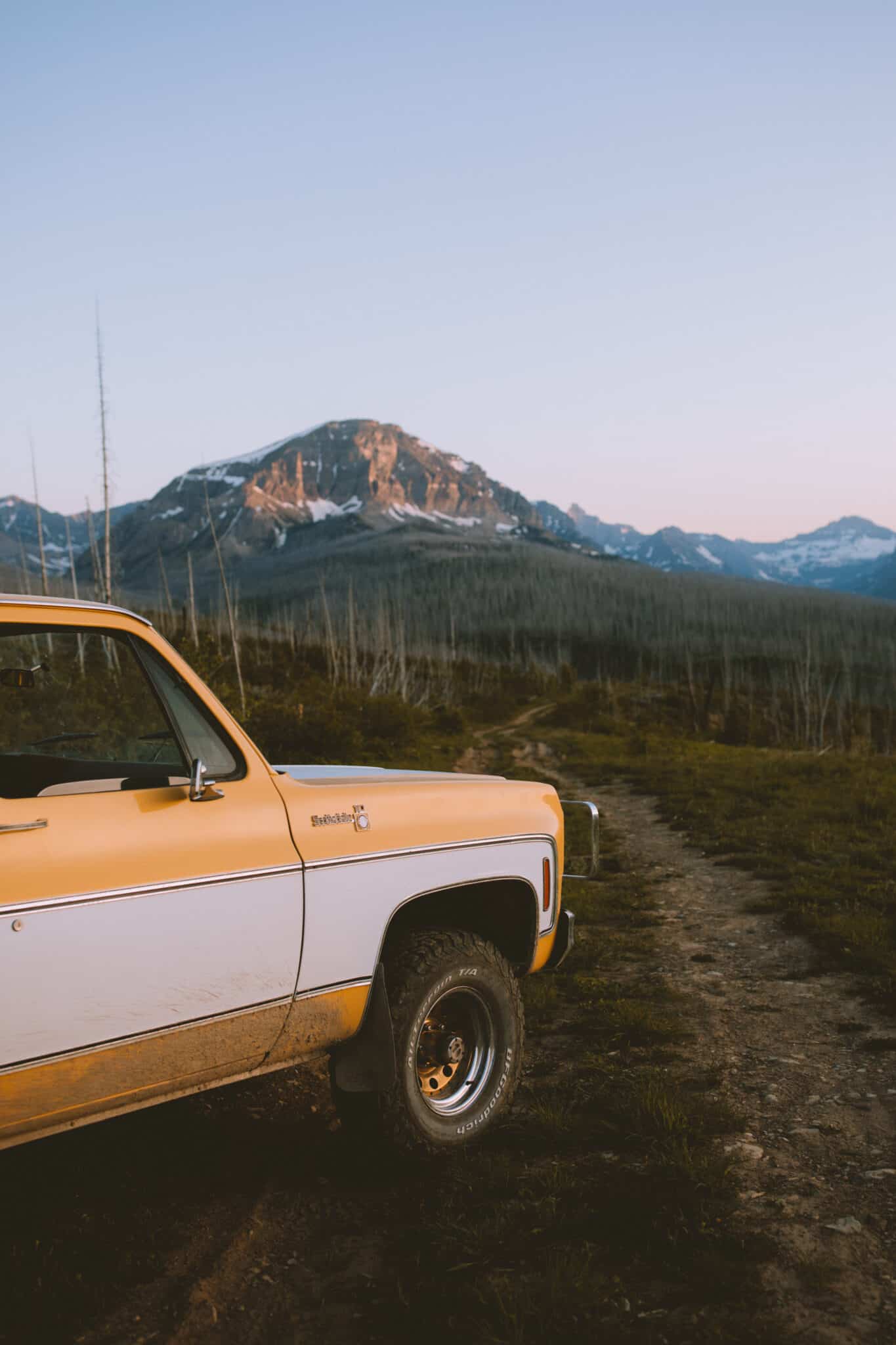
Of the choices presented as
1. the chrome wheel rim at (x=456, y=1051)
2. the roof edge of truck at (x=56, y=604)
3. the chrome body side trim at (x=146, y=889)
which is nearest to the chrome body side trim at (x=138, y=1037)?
the chrome body side trim at (x=146, y=889)

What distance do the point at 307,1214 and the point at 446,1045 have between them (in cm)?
92

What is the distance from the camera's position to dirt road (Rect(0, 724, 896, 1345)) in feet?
10.4

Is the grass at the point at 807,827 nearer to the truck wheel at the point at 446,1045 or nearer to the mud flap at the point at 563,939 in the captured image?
the mud flap at the point at 563,939

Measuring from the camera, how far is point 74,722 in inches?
168

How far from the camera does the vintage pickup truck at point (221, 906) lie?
294 centimetres

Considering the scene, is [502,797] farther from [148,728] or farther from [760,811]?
[760,811]

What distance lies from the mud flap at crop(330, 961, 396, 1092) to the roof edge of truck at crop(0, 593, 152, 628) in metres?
1.77

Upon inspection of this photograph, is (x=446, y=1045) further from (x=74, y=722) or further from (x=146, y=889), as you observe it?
(x=74, y=722)

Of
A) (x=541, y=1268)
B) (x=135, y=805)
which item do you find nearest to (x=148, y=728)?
(x=135, y=805)

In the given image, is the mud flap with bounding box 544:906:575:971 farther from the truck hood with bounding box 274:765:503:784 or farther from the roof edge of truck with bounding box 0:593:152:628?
the roof edge of truck with bounding box 0:593:152:628

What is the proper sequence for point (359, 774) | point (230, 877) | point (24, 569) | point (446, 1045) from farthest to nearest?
point (24, 569), point (359, 774), point (446, 1045), point (230, 877)

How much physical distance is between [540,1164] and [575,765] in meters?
21.1

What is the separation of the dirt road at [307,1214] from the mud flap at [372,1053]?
0.46 meters

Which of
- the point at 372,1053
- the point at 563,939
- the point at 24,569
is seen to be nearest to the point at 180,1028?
the point at 372,1053
